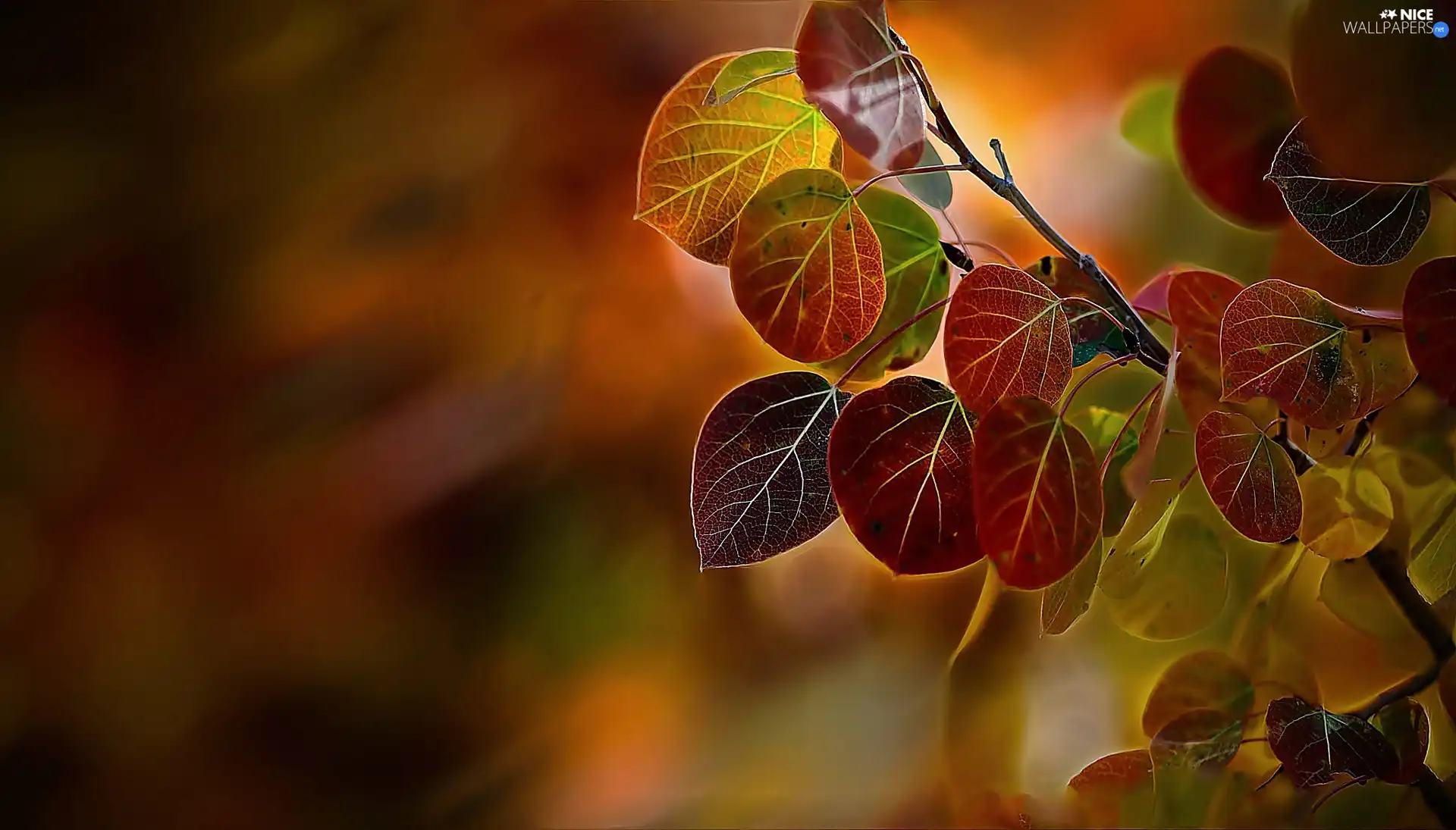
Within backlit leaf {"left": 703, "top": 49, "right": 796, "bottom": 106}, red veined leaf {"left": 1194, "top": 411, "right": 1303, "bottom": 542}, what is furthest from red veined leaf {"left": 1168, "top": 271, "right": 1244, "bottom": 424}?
backlit leaf {"left": 703, "top": 49, "right": 796, "bottom": 106}

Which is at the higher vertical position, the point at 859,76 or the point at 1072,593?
the point at 859,76

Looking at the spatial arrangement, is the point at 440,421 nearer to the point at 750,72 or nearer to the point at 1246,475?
the point at 750,72

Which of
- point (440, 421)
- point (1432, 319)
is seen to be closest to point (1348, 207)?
point (1432, 319)

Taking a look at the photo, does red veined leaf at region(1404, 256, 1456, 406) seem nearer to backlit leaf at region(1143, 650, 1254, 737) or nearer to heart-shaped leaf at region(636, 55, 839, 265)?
backlit leaf at region(1143, 650, 1254, 737)

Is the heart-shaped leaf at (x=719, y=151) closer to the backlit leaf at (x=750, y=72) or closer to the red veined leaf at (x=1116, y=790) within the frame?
the backlit leaf at (x=750, y=72)

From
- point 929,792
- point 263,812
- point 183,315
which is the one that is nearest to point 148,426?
point 183,315

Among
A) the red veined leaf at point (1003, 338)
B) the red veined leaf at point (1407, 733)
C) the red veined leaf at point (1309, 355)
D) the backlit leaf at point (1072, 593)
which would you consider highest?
the red veined leaf at point (1003, 338)

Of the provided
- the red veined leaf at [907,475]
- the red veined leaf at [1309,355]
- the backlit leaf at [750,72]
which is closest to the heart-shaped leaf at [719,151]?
the backlit leaf at [750,72]
